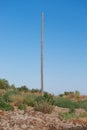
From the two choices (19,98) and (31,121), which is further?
(19,98)

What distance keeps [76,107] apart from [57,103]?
5.02 feet

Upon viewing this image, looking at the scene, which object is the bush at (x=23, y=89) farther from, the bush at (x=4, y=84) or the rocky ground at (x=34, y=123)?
the rocky ground at (x=34, y=123)

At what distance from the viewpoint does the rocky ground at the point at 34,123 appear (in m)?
19.6

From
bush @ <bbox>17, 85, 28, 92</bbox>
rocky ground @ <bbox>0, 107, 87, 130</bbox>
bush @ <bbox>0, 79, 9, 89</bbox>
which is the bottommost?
rocky ground @ <bbox>0, 107, 87, 130</bbox>

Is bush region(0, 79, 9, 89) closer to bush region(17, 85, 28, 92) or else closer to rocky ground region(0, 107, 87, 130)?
bush region(17, 85, 28, 92)

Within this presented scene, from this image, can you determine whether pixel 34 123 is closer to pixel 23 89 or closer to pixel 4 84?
pixel 23 89

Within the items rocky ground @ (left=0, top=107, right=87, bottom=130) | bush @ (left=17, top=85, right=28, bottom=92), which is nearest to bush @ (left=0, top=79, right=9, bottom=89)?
bush @ (left=17, top=85, right=28, bottom=92)

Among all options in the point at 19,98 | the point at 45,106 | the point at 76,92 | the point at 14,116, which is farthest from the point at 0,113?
the point at 76,92

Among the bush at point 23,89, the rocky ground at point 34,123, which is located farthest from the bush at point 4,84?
the rocky ground at point 34,123

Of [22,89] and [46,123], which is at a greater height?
[22,89]

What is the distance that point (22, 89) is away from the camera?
5066 centimetres

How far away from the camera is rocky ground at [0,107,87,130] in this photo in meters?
19.6

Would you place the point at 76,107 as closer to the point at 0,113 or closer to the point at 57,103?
the point at 57,103

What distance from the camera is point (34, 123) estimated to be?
790 inches
